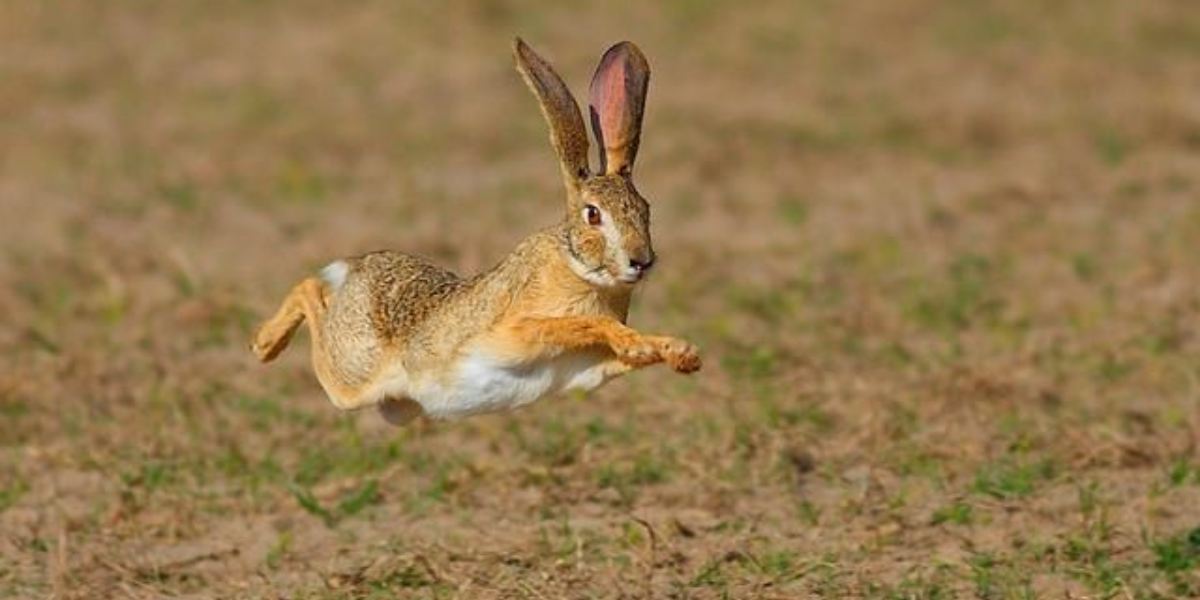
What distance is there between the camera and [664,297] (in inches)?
334

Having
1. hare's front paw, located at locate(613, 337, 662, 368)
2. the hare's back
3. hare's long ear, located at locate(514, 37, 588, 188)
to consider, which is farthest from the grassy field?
hare's long ear, located at locate(514, 37, 588, 188)

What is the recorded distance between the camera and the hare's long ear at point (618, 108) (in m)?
5.02

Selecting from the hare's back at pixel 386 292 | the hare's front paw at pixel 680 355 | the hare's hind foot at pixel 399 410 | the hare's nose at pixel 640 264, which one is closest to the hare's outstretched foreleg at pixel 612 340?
the hare's front paw at pixel 680 355

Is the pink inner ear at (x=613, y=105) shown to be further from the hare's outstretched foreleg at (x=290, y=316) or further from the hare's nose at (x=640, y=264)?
the hare's outstretched foreleg at (x=290, y=316)

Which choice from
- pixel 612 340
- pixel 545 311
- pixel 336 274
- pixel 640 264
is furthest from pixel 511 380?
pixel 336 274

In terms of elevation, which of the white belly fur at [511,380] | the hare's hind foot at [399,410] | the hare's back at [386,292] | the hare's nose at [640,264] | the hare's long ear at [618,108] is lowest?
the white belly fur at [511,380]

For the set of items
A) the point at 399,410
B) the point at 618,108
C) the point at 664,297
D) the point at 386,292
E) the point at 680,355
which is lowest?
the point at 680,355

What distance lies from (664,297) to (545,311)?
138 inches

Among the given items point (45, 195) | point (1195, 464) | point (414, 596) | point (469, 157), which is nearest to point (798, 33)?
point (469, 157)

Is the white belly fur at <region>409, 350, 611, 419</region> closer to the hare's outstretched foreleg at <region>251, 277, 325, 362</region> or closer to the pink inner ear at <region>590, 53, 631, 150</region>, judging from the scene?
the pink inner ear at <region>590, 53, 631, 150</region>

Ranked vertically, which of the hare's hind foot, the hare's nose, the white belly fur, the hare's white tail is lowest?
the white belly fur

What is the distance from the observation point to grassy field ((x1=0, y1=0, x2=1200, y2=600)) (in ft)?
18.9

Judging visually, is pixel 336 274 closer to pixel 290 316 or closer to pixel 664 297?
pixel 290 316

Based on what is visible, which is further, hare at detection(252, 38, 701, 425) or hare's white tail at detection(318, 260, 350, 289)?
hare's white tail at detection(318, 260, 350, 289)
